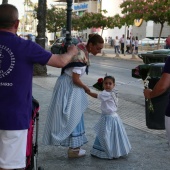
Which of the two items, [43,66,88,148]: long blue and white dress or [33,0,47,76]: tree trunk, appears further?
[33,0,47,76]: tree trunk

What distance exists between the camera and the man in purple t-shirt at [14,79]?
138 inches

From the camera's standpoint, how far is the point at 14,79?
352 centimetres

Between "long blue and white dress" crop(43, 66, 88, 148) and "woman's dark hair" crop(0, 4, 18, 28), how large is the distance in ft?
7.15

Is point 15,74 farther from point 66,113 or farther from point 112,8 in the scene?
point 112,8

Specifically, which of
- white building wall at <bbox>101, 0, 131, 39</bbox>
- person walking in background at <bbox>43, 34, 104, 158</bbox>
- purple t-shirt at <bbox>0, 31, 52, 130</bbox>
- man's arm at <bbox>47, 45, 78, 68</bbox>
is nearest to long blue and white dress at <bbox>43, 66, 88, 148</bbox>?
person walking in background at <bbox>43, 34, 104, 158</bbox>

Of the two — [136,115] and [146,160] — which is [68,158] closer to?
[146,160]

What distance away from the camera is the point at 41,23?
57.6 ft

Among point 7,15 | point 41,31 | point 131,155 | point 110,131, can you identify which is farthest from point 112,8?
point 7,15

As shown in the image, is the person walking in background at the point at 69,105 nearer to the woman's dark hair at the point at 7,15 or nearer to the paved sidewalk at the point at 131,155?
the paved sidewalk at the point at 131,155

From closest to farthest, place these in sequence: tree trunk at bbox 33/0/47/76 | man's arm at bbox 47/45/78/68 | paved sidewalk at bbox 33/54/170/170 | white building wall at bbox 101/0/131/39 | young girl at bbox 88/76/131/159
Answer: man's arm at bbox 47/45/78/68
paved sidewalk at bbox 33/54/170/170
young girl at bbox 88/76/131/159
tree trunk at bbox 33/0/47/76
white building wall at bbox 101/0/131/39

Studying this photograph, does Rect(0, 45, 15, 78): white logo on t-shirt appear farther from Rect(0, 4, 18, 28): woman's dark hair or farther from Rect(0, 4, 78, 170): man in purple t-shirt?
Rect(0, 4, 18, 28): woman's dark hair

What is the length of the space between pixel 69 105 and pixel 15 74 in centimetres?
221

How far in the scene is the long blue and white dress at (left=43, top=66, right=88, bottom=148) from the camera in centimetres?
569

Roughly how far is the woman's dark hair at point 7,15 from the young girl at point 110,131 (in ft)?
8.13
